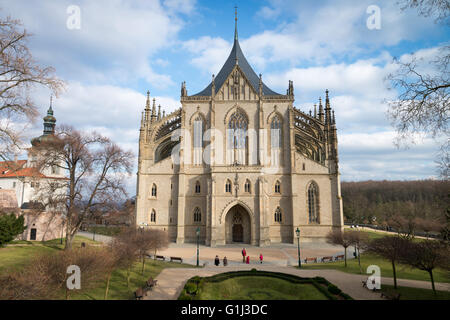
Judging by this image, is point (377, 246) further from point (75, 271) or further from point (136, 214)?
Answer: point (136, 214)

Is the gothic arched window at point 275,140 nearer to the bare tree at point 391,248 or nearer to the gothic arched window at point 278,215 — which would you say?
the gothic arched window at point 278,215

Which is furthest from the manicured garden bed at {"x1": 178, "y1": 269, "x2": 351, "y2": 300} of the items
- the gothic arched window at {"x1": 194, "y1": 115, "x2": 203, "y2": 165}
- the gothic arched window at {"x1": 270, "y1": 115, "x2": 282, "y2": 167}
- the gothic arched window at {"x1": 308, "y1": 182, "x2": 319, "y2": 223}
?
the gothic arched window at {"x1": 194, "y1": 115, "x2": 203, "y2": 165}

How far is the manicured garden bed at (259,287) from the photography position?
16.0 meters

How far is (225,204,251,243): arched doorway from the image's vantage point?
3809 centimetres

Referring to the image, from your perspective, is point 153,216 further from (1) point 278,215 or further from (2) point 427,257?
(2) point 427,257

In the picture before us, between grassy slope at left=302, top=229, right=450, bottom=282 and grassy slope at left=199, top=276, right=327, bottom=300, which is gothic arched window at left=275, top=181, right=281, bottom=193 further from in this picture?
grassy slope at left=199, top=276, right=327, bottom=300

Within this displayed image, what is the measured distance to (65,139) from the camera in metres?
23.9

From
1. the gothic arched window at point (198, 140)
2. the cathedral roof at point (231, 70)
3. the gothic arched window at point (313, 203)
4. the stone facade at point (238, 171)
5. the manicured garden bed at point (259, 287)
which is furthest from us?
the cathedral roof at point (231, 70)

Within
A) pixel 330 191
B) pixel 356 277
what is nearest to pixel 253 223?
pixel 330 191

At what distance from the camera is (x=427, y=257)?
15.5 m

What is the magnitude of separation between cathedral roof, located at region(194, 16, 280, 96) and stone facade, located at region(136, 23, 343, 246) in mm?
1612

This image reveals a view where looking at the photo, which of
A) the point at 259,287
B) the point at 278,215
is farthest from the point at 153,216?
the point at 259,287

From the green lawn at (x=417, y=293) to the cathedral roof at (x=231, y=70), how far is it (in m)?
32.6

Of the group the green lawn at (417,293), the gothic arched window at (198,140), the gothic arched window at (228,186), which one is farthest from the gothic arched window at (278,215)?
the green lawn at (417,293)
